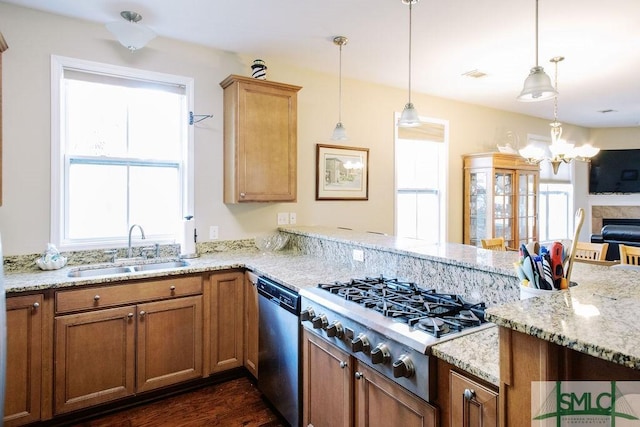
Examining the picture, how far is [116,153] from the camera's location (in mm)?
2961

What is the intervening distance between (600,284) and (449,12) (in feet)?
6.84

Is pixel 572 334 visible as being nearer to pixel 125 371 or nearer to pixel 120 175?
pixel 125 371

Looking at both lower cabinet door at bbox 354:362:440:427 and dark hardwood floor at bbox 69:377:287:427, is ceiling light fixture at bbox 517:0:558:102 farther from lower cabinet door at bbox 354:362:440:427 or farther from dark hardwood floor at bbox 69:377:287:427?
dark hardwood floor at bbox 69:377:287:427

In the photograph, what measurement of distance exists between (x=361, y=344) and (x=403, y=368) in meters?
0.23

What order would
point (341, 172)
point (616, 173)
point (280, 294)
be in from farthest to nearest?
point (616, 173)
point (341, 172)
point (280, 294)

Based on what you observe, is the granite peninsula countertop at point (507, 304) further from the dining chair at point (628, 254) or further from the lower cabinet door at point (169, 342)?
the dining chair at point (628, 254)

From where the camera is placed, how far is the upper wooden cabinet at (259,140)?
309cm

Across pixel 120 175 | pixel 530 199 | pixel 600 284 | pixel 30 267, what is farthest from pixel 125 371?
pixel 530 199

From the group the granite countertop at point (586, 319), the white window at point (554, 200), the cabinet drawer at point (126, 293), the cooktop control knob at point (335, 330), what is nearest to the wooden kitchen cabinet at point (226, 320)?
the cabinet drawer at point (126, 293)

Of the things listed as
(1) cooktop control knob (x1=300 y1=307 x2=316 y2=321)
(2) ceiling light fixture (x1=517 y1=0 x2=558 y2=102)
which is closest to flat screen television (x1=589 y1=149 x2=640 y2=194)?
(2) ceiling light fixture (x1=517 y1=0 x2=558 y2=102)

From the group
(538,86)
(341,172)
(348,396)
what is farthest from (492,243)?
(348,396)

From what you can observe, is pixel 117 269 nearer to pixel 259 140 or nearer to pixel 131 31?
pixel 259 140

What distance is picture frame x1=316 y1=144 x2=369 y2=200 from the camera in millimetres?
3854

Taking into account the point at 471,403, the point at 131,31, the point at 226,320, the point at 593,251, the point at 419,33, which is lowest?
the point at 226,320
